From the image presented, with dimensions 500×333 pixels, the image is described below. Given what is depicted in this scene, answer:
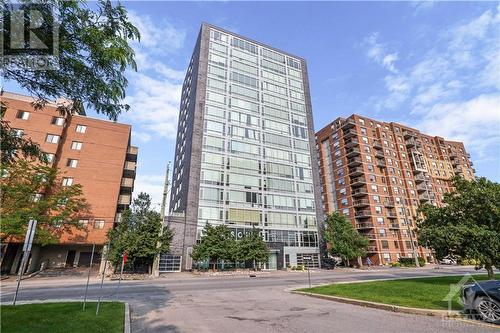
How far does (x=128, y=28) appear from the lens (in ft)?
18.1

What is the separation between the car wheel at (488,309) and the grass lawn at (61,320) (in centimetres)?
1079

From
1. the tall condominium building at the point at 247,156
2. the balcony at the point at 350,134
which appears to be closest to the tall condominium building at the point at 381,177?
the balcony at the point at 350,134

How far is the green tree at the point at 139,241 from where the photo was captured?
1222 inches

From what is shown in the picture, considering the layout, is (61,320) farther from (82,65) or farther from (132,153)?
(132,153)

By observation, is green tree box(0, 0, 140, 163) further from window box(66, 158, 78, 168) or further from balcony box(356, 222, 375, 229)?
balcony box(356, 222, 375, 229)

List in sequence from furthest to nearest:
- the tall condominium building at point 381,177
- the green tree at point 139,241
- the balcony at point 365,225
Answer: the tall condominium building at point 381,177
the balcony at point 365,225
the green tree at point 139,241

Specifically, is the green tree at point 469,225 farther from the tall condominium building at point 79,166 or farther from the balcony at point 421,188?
the balcony at point 421,188

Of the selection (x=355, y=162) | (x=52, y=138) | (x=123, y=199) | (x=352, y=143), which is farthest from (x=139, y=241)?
(x=352, y=143)

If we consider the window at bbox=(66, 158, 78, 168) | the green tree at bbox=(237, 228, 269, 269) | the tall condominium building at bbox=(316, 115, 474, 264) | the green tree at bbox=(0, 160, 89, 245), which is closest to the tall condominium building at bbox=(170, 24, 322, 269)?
the green tree at bbox=(237, 228, 269, 269)

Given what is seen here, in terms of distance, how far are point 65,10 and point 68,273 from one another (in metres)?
39.0

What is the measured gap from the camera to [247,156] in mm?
49312

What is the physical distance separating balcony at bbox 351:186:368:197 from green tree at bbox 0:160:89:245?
186 feet

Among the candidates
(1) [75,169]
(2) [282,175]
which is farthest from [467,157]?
(1) [75,169]

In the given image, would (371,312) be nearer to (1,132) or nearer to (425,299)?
(425,299)
